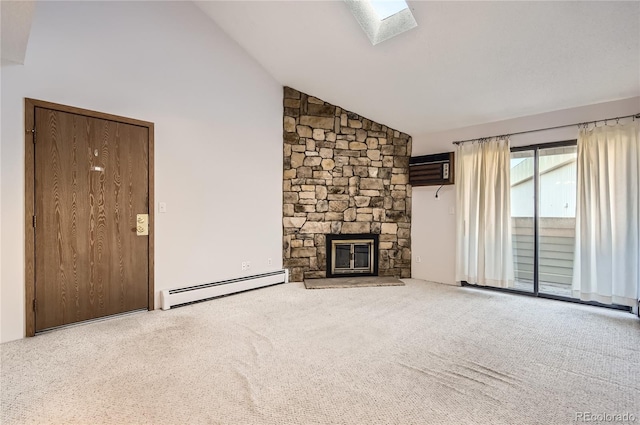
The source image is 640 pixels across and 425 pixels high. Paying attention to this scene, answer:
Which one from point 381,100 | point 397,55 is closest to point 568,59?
point 397,55

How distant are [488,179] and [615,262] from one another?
1609 mm

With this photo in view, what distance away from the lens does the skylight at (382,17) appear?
2979 millimetres

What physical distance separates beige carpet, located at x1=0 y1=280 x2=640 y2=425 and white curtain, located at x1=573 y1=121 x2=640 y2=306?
0.32m

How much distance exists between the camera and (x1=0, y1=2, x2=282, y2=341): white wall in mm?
2611

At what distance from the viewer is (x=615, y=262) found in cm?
331

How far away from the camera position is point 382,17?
321 centimetres

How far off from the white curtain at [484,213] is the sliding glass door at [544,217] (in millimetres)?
219

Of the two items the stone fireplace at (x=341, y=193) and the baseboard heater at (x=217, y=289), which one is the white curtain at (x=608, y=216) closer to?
the stone fireplace at (x=341, y=193)

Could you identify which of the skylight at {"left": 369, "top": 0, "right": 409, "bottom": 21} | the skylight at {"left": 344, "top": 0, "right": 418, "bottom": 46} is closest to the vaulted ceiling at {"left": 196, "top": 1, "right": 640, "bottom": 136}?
the skylight at {"left": 344, "top": 0, "right": 418, "bottom": 46}

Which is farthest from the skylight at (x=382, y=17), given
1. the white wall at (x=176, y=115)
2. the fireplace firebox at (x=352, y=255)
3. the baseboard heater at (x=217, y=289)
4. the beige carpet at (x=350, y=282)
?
the baseboard heater at (x=217, y=289)

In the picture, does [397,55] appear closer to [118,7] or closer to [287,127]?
[287,127]

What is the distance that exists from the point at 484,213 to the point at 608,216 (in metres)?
1.25

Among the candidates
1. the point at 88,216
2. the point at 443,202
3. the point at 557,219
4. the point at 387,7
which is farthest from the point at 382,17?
the point at 88,216

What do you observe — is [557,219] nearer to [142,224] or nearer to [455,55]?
[455,55]
